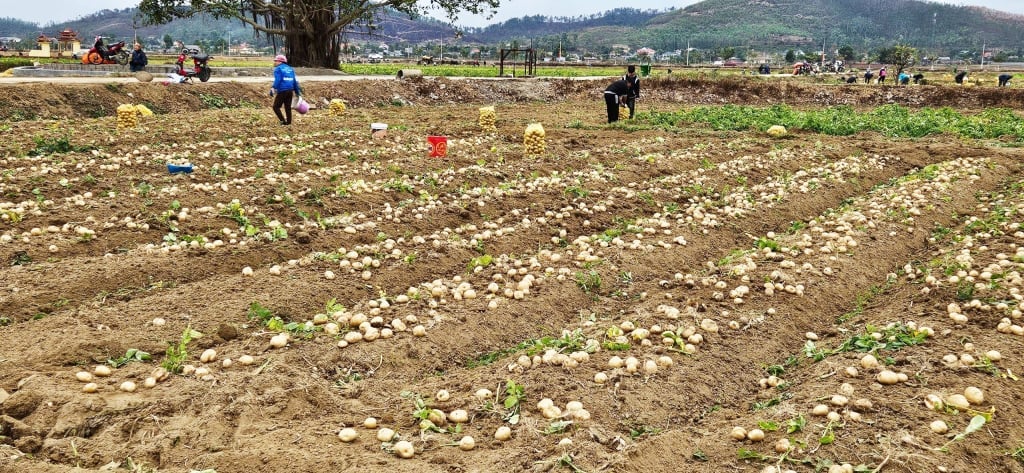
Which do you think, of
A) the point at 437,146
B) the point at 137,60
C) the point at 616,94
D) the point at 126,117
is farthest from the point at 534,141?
the point at 137,60

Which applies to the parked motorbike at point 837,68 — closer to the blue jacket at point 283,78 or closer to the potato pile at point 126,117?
the blue jacket at point 283,78

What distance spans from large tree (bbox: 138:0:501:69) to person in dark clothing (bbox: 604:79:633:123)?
17.3 meters

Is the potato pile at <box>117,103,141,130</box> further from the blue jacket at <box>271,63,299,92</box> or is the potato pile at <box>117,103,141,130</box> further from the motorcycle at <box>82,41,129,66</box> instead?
the motorcycle at <box>82,41,129,66</box>

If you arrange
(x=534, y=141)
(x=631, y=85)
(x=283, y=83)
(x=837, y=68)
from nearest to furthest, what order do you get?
1. (x=534, y=141)
2. (x=283, y=83)
3. (x=631, y=85)
4. (x=837, y=68)

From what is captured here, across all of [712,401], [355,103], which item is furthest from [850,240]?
[355,103]

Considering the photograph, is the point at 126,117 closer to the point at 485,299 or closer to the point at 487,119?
the point at 487,119

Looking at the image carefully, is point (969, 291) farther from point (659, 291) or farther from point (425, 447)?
point (425, 447)

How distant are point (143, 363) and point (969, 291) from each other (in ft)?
22.9

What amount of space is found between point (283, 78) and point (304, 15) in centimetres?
2103

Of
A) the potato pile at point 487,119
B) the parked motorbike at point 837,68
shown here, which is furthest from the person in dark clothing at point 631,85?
the parked motorbike at point 837,68

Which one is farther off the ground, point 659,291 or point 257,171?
point 257,171

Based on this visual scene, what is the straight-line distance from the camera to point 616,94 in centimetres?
2061

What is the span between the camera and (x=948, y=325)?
5.91 metres

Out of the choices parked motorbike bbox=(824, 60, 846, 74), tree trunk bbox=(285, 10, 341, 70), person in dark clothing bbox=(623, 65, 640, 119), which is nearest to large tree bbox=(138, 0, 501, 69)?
tree trunk bbox=(285, 10, 341, 70)
